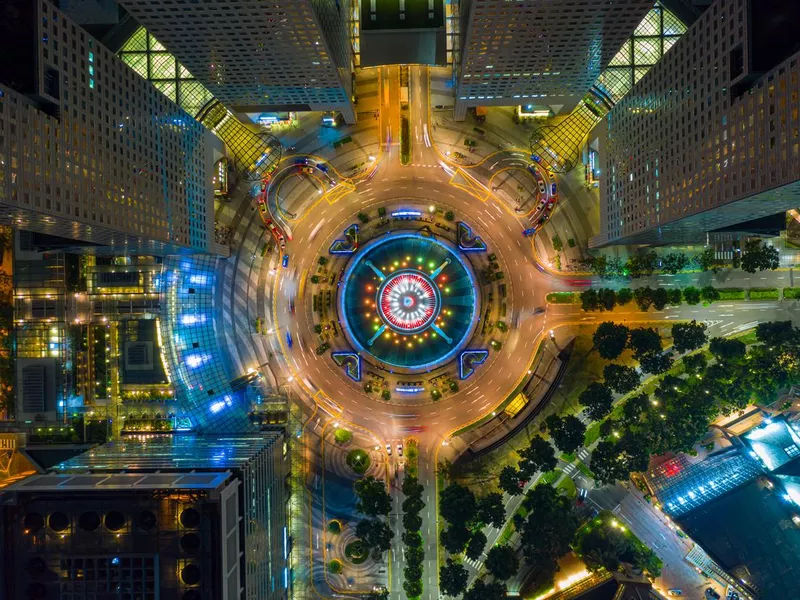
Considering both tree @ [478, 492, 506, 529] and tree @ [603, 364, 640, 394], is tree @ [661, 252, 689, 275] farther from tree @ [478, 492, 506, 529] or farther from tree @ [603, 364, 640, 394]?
tree @ [478, 492, 506, 529]

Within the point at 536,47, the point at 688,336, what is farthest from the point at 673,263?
the point at 536,47

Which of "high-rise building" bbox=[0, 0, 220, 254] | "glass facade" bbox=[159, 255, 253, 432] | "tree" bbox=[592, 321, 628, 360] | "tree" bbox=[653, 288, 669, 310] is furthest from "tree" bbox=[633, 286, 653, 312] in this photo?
"high-rise building" bbox=[0, 0, 220, 254]

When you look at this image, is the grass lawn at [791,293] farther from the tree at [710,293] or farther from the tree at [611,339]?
the tree at [611,339]

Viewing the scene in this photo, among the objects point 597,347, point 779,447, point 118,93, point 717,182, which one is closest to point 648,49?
point 717,182

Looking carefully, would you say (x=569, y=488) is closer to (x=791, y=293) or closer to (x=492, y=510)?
(x=492, y=510)

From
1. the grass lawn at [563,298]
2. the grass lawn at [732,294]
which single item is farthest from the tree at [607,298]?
the grass lawn at [732,294]
